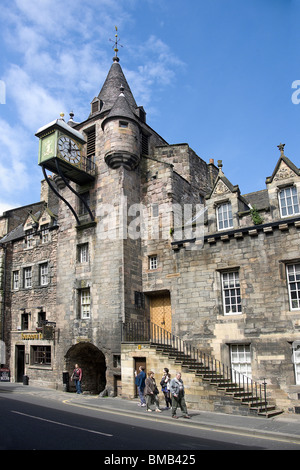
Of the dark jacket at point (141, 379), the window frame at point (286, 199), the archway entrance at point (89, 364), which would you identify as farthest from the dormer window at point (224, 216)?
the archway entrance at point (89, 364)

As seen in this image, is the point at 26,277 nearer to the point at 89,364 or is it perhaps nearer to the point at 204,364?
the point at 89,364

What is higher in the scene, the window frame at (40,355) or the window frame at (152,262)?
the window frame at (152,262)

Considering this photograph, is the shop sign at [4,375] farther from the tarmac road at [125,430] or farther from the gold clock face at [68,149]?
the gold clock face at [68,149]

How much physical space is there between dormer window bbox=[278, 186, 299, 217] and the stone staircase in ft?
22.8

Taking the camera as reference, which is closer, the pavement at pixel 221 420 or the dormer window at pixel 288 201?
the pavement at pixel 221 420

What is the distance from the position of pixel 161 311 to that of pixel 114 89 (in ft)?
46.3

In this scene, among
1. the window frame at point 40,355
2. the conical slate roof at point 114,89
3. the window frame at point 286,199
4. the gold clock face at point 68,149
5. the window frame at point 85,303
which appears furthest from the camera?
the conical slate roof at point 114,89

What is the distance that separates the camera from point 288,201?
16.6m

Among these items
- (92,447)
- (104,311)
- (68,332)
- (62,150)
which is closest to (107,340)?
(104,311)

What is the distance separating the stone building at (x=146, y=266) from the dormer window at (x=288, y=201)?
0.05 metres

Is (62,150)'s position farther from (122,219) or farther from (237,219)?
(237,219)

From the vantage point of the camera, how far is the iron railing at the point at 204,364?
14.8m

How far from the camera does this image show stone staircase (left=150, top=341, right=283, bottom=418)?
13.8 m

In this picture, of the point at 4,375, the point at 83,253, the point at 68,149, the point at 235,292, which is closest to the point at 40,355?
the point at 4,375
